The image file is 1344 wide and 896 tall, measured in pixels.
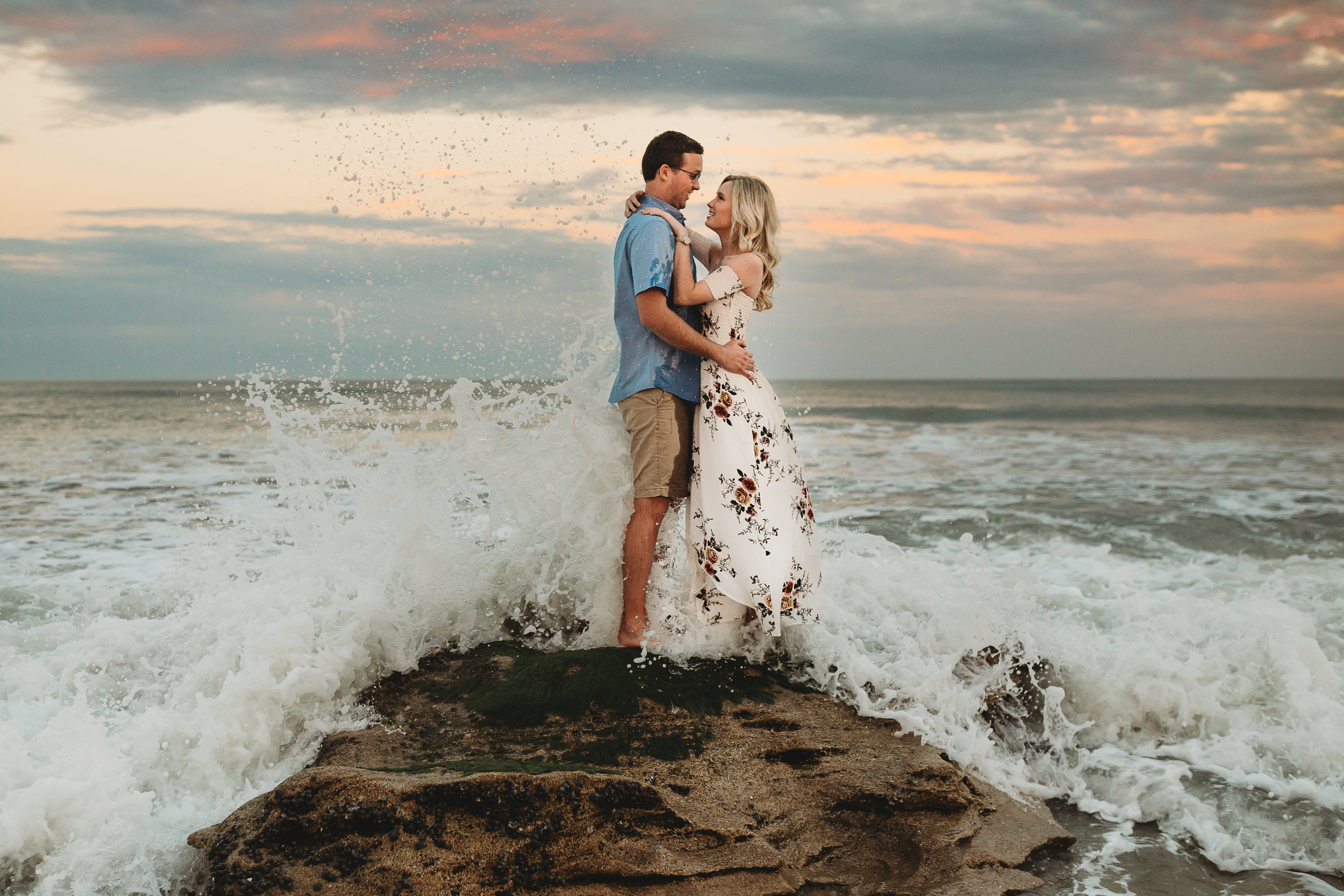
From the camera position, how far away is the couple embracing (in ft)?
13.4

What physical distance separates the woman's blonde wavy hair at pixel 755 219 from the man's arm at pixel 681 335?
15.7 inches

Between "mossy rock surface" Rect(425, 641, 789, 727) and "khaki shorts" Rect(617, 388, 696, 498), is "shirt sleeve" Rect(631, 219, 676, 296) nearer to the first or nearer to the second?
"khaki shorts" Rect(617, 388, 696, 498)

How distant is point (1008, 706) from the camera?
4.51 metres

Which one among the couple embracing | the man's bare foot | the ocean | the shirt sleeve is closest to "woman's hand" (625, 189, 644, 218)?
the couple embracing

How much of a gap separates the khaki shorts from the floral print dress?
127mm

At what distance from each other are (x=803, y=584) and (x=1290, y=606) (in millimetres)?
4281

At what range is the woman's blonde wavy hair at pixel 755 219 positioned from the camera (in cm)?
407

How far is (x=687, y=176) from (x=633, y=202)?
0.30 metres

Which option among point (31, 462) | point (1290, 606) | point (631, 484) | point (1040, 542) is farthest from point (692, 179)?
point (31, 462)

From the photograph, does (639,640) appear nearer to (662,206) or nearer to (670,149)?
(662,206)

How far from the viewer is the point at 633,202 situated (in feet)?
14.0

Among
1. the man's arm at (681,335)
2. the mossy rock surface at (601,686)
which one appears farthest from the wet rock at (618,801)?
the man's arm at (681,335)

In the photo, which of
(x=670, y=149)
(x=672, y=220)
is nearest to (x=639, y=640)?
(x=672, y=220)

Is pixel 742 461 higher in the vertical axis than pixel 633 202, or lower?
lower
